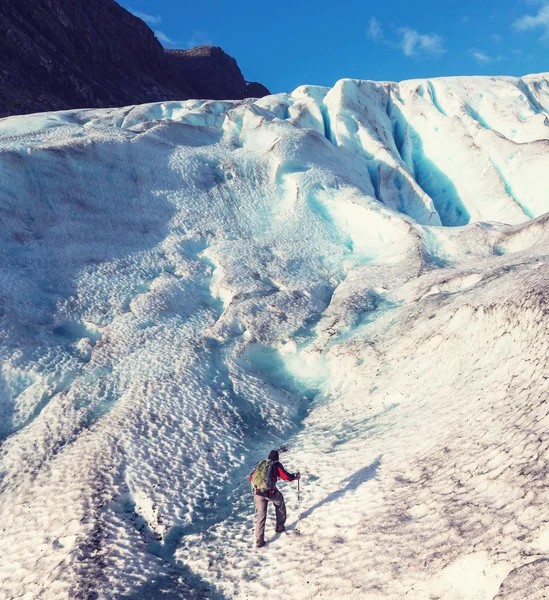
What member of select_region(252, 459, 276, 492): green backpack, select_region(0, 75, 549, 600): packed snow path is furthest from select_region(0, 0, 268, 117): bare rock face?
select_region(252, 459, 276, 492): green backpack

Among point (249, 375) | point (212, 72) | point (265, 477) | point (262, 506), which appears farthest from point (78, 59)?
point (262, 506)

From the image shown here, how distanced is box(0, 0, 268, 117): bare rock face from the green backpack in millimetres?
53122

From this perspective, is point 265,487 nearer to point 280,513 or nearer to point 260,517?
point 260,517

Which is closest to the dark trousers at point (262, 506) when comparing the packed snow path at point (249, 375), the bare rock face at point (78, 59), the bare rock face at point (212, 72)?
the packed snow path at point (249, 375)

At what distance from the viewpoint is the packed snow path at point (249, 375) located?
6895mm

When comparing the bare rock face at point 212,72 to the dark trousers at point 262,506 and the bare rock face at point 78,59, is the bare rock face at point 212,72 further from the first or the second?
the dark trousers at point 262,506

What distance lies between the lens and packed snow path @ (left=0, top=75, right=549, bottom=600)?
271 inches

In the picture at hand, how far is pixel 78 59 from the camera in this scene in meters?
66.7

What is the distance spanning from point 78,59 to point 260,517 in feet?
249

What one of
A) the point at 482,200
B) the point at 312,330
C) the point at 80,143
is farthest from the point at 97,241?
the point at 482,200

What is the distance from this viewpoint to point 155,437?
1045 centimetres

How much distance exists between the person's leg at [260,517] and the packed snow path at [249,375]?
26 centimetres

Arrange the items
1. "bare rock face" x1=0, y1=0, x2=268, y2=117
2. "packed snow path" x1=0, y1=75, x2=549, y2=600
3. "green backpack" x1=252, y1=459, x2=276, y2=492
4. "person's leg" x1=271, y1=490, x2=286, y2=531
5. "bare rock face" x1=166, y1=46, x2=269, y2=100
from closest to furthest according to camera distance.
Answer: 1. "packed snow path" x1=0, y1=75, x2=549, y2=600
2. "green backpack" x1=252, y1=459, x2=276, y2=492
3. "person's leg" x1=271, y1=490, x2=286, y2=531
4. "bare rock face" x1=0, y1=0, x2=268, y2=117
5. "bare rock face" x1=166, y1=46, x2=269, y2=100

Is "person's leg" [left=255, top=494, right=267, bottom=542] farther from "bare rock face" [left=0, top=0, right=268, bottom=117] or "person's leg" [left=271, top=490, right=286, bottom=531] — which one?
"bare rock face" [left=0, top=0, right=268, bottom=117]
